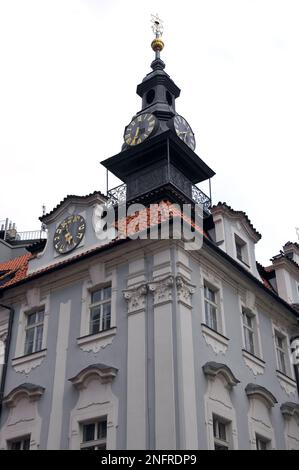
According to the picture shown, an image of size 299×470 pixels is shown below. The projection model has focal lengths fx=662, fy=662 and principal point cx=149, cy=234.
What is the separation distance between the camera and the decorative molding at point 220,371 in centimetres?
1795

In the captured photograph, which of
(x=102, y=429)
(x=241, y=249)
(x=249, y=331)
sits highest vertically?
(x=241, y=249)

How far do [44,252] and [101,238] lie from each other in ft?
8.28

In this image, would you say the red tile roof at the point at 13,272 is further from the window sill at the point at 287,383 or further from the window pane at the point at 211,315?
the window sill at the point at 287,383

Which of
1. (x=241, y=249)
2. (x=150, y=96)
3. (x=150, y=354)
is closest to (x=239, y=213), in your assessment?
(x=241, y=249)

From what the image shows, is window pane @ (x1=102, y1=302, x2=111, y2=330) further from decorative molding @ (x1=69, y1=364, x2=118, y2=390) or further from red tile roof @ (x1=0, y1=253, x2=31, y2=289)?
red tile roof @ (x1=0, y1=253, x2=31, y2=289)

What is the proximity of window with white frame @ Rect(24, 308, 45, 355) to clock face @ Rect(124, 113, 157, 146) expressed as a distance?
10132 millimetres

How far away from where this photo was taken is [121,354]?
1822 centimetres

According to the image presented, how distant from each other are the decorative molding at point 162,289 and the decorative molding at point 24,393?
4372 millimetres

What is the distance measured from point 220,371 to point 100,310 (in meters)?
4.03

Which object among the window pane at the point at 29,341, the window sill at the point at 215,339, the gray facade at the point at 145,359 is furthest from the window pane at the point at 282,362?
the window pane at the point at 29,341

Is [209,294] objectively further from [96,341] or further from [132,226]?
[96,341]

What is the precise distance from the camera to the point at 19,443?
19.3 metres

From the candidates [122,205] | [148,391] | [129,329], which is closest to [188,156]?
[122,205]

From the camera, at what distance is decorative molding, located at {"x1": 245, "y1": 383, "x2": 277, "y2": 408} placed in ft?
64.7
